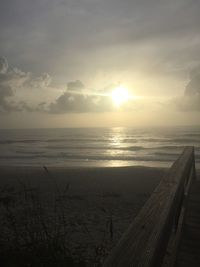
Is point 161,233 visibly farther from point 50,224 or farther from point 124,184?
point 124,184

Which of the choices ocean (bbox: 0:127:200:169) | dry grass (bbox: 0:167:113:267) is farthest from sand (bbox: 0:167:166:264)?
ocean (bbox: 0:127:200:169)

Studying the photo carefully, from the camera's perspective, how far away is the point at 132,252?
172 centimetres

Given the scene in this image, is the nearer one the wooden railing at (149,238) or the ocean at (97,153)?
A: the wooden railing at (149,238)

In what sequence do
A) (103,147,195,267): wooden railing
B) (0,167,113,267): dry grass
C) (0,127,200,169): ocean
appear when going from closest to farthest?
(103,147,195,267): wooden railing < (0,167,113,267): dry grass < (0,127,200,169): ocean

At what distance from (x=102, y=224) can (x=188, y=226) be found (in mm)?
3927

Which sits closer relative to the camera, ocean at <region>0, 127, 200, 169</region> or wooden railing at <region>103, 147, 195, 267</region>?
wooden railing at <region>103, 147, 195, 267</region>

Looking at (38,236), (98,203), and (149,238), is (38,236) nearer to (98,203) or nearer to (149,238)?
(98,203)

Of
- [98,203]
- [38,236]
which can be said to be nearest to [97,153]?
[98,203]

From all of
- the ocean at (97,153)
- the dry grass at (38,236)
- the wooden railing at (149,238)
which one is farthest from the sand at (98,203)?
the ocean at (97,153)

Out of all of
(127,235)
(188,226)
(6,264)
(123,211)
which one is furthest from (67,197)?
(127,235)

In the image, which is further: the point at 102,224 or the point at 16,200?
the point at 16,200

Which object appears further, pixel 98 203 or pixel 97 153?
pixel 97 153

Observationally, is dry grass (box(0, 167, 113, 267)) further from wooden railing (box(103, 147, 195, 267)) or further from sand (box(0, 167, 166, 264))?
wooden railing (box(103, 147, 195, 267))

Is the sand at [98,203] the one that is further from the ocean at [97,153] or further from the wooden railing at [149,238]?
the ocean at [97,153]
